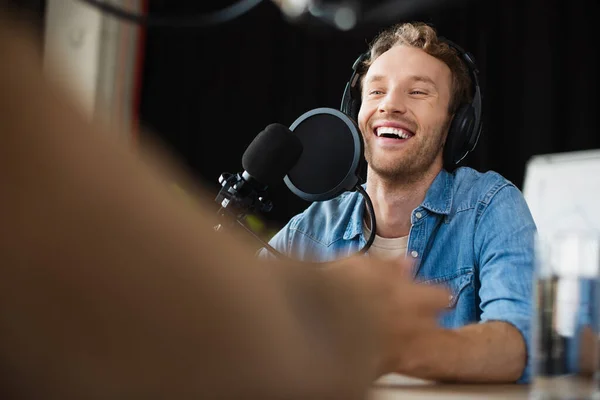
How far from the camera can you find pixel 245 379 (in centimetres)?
25

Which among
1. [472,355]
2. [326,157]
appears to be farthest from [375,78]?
[472,355]

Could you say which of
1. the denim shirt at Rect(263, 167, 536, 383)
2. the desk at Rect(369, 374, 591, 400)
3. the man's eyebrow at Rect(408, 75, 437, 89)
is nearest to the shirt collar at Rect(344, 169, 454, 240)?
the denim shirt at Rect(263, 167, 536, 383)

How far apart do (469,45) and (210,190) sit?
1583 millimetres

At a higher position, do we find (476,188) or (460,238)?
(476,188)

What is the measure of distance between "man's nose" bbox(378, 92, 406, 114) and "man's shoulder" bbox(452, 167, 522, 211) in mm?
211

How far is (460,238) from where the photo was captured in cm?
152

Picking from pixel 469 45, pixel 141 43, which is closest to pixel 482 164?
pixel 469 45

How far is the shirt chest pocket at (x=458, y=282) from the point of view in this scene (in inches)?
57.5

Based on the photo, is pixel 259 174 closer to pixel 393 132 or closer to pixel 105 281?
pixel 393 132

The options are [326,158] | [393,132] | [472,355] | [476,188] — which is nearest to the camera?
[472,355]

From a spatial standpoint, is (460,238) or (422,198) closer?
(460,238)

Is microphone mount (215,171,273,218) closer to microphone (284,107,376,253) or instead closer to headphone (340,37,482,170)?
microphone (284,107,376,253)

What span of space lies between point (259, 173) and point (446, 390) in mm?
431

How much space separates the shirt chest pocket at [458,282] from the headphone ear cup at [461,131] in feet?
1.01
